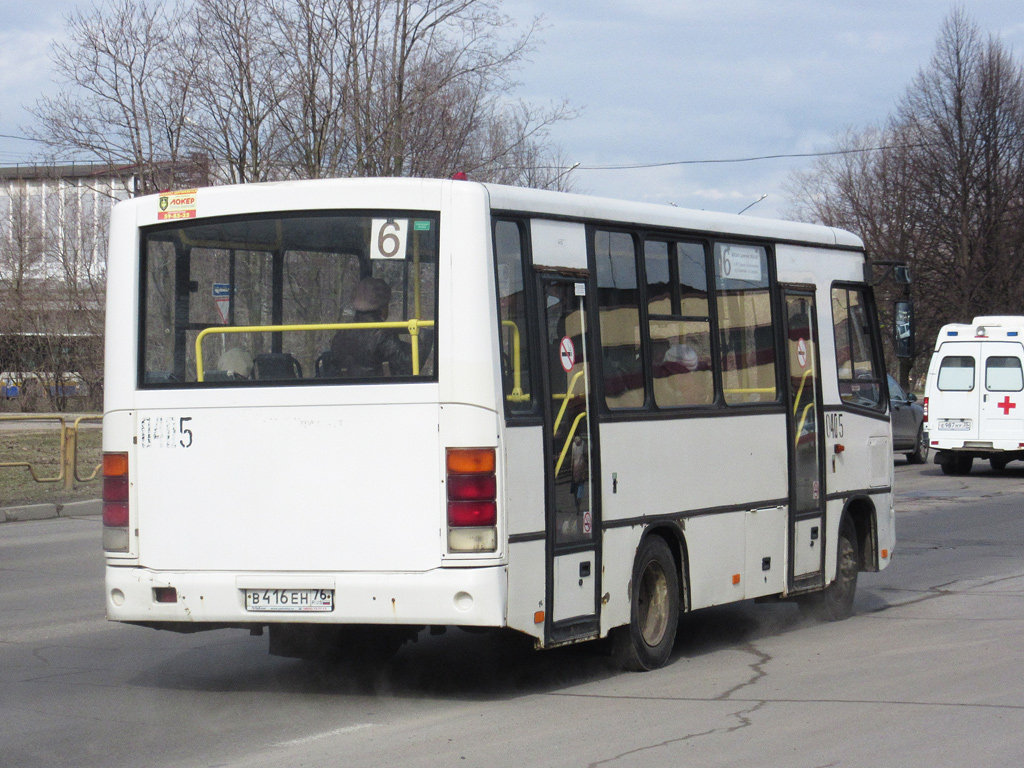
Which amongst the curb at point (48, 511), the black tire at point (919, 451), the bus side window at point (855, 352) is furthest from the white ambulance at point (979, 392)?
the bus side window at point (855, 352)

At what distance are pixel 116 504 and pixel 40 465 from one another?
1687 cm

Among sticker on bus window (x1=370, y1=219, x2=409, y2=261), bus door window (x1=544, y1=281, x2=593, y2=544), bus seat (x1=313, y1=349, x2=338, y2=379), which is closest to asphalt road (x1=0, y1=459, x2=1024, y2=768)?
bus door window (x1=544, y1=281, x2=593, y2=544)

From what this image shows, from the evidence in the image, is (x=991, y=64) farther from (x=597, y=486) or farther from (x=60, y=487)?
(x=597, y=486)

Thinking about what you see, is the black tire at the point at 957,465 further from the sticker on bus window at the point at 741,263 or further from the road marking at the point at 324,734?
the road marking at the point at 324,734

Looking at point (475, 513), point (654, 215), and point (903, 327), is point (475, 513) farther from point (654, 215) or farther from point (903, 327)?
point (903, 327)

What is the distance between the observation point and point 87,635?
30.6 ft

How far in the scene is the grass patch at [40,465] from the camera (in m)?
19.3

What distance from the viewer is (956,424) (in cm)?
2644

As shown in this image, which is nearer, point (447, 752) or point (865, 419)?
point (447, 752)

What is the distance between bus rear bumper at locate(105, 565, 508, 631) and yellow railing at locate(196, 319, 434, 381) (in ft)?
3.40

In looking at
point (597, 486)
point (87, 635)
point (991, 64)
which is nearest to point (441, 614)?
point (597, 486)

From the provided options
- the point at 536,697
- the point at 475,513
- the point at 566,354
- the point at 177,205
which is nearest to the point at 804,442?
the point at 566,354

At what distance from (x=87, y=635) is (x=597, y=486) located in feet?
13.1

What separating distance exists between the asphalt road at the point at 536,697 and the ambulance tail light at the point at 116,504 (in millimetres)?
839
